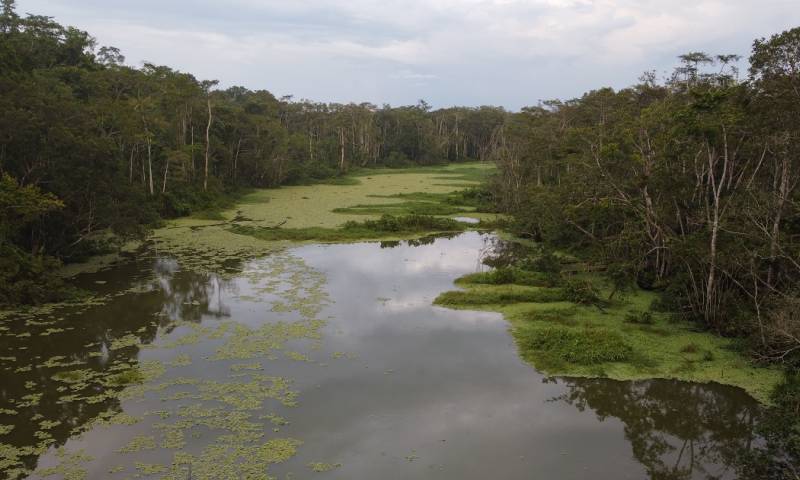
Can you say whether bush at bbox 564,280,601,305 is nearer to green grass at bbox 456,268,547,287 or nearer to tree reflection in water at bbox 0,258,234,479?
green grass at bbox 456,268,547,287

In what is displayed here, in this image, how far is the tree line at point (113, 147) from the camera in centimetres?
1309

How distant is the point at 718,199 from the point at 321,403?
841 cm

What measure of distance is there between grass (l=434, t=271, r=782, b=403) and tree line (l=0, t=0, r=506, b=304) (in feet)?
30.6

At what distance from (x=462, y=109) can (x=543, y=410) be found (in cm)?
6843

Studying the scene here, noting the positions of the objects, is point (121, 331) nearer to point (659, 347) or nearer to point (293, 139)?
point (659, 347)

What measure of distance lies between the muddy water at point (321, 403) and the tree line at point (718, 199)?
2597mm

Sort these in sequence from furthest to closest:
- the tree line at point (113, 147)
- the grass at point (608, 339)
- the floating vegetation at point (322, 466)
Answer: the tree line at point (113, 147) < the grass at point (608, 339) < the floating vegetation at point (322, 466)

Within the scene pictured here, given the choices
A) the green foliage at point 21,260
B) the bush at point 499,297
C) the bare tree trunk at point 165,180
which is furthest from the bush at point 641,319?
the bare tree trunk at point 165,180

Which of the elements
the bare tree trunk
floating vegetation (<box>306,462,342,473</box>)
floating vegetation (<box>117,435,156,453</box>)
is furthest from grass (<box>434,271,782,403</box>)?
the bare tree trunk

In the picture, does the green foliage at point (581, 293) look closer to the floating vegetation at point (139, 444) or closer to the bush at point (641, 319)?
the bush at point (641, 319)

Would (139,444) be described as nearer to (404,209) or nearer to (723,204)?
(723,204)

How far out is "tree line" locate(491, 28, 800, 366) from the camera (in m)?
10.1

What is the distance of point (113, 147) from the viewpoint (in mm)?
14812

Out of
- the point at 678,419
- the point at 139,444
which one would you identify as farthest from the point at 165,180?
the point at 678,419
